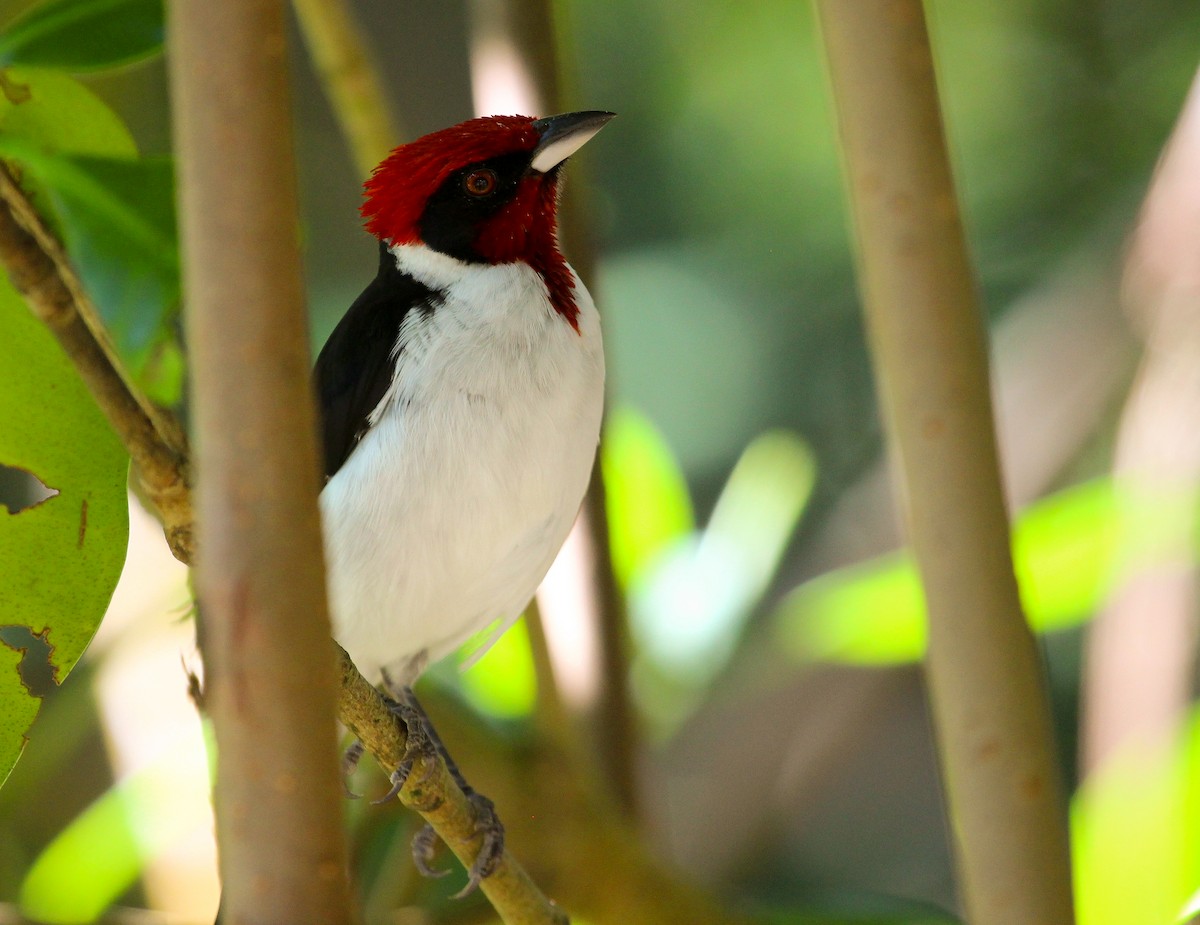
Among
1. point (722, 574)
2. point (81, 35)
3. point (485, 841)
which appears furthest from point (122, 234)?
point (722, 574)

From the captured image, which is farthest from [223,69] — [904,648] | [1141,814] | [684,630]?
[684,630]

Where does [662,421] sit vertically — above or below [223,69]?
below

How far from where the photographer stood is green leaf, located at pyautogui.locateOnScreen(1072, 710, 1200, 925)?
0.93 meters

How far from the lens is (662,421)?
8.17ft

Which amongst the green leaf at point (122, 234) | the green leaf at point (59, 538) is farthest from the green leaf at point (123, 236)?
the green leaf at point (59, 538)

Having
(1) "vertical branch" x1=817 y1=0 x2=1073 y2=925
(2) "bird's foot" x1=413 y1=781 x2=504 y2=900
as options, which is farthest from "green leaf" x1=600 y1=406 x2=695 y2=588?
(1) "vertical branch" x1=817 y1=0 x2=1073 y2=925

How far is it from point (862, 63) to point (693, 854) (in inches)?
67.7

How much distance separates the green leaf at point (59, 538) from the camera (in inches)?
26.1

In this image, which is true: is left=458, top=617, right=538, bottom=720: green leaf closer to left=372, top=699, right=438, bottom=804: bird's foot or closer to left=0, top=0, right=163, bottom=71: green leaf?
left=372, top=699, right=438, bottom=804: bird's foot

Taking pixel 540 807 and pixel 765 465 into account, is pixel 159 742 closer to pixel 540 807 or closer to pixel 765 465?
pixel 540 807

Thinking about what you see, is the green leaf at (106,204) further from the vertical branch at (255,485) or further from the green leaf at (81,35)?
the vertical branch at (255,485)

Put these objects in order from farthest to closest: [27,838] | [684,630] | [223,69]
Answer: [27,838]
[684,630]
[223,69]

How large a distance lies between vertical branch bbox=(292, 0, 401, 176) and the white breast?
0.22 metres

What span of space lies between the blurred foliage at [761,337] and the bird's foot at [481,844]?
0.31 meters
